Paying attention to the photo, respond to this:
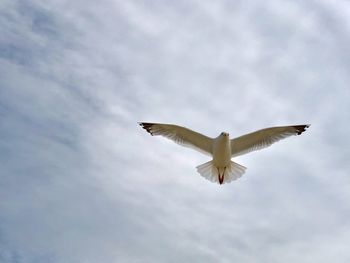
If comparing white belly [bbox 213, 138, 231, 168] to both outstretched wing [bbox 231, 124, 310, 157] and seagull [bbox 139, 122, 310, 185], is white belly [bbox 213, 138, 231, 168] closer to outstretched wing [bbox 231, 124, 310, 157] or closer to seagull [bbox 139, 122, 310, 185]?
seagull [bbox 139, 122, 310, 185]

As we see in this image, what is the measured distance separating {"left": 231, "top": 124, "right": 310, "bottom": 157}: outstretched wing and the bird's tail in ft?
2.21

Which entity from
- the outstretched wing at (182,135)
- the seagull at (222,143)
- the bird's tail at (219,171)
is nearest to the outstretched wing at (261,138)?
the seagull at (222,143)

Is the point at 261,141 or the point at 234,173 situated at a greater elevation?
the point at 261,141

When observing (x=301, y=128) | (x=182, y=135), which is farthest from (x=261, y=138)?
(x=182, y=135)

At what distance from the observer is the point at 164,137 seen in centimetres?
2059

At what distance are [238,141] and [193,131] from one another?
1750 mm

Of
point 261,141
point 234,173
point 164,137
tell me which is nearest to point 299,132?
point 261,141

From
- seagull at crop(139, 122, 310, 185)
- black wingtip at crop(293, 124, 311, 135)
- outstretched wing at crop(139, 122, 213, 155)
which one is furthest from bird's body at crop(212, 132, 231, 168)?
black wingtip at crop(293, 124, 311, 135)

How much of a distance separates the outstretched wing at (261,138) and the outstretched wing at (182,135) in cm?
102

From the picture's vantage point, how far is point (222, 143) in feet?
64.4

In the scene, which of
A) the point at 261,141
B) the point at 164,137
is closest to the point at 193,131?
the point at 164,137

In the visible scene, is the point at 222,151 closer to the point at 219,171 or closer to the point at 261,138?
the point at 219,171

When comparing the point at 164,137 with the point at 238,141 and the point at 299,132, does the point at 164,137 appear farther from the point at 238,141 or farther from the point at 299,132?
the point at 299,132

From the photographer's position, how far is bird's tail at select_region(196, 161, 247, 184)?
66.0ft
